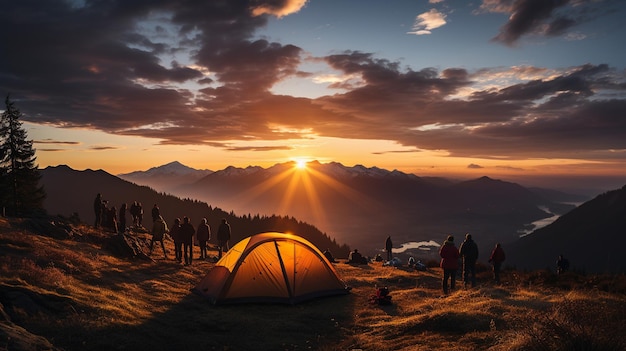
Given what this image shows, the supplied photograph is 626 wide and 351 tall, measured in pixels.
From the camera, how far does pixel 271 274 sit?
16016 millimetres

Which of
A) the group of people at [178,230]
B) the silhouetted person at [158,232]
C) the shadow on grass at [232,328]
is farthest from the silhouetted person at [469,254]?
the silhouetted person at [158,232]

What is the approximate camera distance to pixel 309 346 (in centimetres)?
1120

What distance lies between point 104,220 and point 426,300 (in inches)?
1136

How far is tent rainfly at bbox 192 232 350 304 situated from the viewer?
15.4 metres

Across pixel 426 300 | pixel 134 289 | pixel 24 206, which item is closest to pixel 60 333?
pixel 134 289

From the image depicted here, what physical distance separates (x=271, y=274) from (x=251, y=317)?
2.61m

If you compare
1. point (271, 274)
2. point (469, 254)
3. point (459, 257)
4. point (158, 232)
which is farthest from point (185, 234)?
point (469, 254)

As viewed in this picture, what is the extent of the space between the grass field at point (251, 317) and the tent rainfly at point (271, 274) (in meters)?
0.51

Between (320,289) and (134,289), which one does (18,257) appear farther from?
(320,289)

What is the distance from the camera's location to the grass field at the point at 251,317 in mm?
8211

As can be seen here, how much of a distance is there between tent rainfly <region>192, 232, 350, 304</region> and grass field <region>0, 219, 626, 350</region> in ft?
1.69

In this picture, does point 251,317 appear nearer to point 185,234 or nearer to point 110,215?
point 185,234

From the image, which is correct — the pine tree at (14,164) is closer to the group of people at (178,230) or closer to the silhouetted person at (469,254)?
the group of people at (178,230)

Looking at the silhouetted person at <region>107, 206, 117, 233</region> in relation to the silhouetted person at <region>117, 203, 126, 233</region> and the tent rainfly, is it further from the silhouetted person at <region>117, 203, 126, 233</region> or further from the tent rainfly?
the tent rainfly
